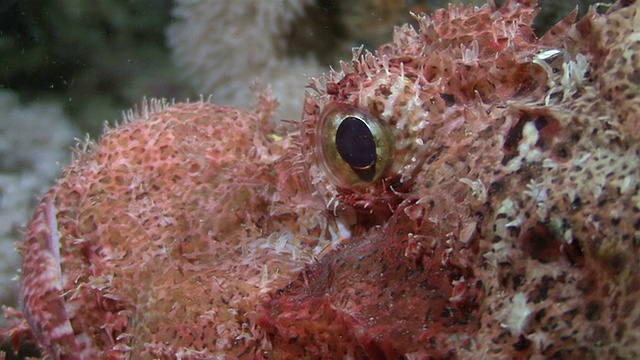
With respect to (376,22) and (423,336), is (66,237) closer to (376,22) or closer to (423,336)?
(423,336)

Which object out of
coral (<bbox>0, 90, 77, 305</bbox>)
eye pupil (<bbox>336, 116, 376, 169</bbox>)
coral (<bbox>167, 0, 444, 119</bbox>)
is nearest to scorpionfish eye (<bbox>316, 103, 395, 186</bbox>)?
eye pupil (<bbox>336, 116, 376, 169</bbox>)

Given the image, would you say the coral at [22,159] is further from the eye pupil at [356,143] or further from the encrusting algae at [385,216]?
the eye pupil at [356,143]

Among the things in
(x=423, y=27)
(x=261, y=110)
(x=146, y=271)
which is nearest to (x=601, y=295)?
(x=423, y=27)

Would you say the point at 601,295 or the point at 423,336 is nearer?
the point at 601,295

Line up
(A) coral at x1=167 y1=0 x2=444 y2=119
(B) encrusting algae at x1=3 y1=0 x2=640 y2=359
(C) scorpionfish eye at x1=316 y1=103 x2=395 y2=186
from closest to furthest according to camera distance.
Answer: (B) encrusting algae at x1=3 y1=0 x2=640 y2=359 < (C) scorpionfish eye at x1=316 y1=103 x2=395 y2=186 < (A) coral at x1=167 y1=0 x2=444 y2=119

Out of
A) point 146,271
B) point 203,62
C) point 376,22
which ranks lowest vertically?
point 146,271

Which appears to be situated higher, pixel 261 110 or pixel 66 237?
pixel 261 110

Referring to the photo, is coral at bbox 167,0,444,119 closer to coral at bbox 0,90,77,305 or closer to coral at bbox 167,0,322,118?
coral at bbox 167,0,322,118

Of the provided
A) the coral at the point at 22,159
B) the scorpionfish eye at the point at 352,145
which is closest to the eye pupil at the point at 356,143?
the scorpionfish eye at the point at 352,145
